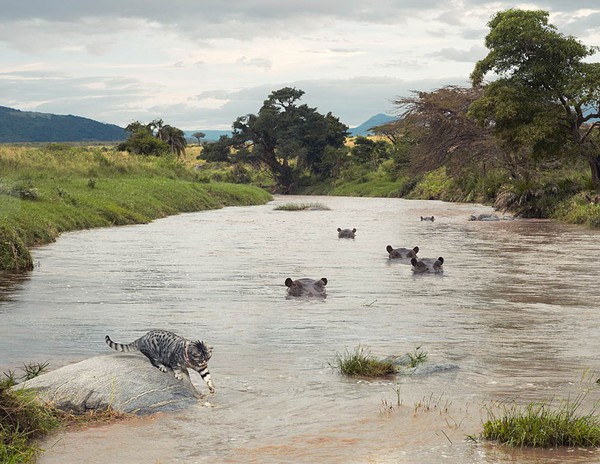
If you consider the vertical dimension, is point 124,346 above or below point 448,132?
below

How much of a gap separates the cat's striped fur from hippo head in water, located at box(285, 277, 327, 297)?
19.5 feet

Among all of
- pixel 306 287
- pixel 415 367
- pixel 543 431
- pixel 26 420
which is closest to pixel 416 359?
pixel 415 367

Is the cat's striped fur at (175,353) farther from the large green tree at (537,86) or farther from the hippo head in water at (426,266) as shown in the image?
the large green tree at (537,86)

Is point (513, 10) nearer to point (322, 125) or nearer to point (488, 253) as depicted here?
point (488, 253)

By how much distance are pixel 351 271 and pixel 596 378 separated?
995 centimetres

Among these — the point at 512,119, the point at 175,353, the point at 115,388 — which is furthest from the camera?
the point at 512,119

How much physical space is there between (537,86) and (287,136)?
52862 mm

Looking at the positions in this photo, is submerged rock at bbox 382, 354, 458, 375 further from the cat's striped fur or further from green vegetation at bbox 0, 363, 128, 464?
green vegetation at bbox 0, 363, 128, 464

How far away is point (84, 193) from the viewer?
33531 millimetres

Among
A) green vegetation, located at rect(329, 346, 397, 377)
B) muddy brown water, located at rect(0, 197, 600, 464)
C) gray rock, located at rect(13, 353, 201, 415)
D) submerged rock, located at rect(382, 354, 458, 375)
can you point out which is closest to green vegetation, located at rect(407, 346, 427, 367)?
submerged rock, located at rect(382, 354, 458, 375)

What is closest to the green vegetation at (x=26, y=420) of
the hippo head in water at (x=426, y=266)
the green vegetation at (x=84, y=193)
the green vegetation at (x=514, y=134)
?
the green vegetation at (x=84, y=193)

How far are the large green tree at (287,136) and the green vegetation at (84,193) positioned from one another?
25.6 m

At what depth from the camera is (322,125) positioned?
88125 mm

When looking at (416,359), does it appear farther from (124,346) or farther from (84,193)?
(84,193)
